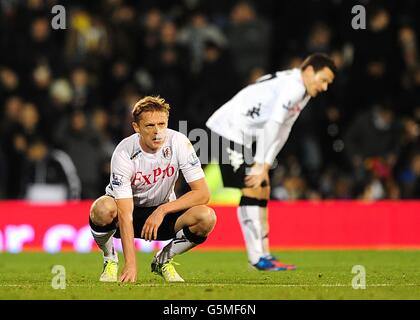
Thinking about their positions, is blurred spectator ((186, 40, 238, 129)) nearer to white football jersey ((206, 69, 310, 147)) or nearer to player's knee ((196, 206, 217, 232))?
white football jersey ((206, 69, 310, 147))

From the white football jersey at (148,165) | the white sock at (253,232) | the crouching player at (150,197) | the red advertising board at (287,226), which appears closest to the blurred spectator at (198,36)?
the red advertising board at (287,226)

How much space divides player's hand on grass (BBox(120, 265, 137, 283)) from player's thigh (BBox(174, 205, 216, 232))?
2.26 feet

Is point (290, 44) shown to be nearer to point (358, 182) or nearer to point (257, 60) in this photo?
point (257, 60)

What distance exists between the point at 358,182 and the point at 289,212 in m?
1.46

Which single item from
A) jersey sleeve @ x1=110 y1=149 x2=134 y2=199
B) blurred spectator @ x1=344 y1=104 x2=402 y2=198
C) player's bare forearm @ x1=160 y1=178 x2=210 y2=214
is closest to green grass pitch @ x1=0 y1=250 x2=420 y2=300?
player's bare forearm @ x1=160 y1=178 x2=210 y2=214

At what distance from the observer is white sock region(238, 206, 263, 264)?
12219mm

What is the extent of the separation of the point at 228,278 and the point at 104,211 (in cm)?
166

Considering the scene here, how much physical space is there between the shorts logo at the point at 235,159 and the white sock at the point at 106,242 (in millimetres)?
2430

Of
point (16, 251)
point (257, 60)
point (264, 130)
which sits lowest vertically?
point (16, 251)

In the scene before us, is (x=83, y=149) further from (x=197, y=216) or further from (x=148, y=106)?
(x=148, y=106)

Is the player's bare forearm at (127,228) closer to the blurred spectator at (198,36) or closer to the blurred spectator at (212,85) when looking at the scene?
the blurred spectator at (212,85)

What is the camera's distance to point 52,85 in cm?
1886

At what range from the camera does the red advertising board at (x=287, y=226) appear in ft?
54.9
